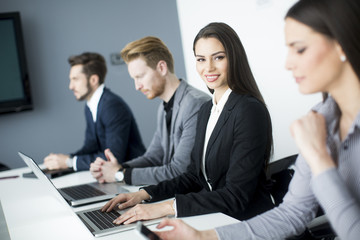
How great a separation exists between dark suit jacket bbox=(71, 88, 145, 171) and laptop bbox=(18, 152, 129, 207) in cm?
61

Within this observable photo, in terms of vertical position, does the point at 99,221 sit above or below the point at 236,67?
below

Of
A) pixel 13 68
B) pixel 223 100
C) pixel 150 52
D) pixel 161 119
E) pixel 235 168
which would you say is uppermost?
pixel 13 68

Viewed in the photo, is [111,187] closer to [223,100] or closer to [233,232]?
[223,100]

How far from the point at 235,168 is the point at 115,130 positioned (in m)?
1.48

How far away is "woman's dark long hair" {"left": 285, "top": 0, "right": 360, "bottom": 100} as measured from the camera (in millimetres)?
954

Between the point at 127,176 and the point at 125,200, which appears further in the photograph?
the point at 127,176

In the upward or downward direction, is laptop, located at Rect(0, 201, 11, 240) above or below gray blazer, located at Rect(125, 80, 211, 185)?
below

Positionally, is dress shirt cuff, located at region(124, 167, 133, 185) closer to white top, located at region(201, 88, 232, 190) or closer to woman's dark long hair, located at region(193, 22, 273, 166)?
white top, located at region(201, 88, 232, 190)

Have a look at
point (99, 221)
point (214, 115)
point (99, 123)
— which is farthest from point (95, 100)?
point (99, 221)

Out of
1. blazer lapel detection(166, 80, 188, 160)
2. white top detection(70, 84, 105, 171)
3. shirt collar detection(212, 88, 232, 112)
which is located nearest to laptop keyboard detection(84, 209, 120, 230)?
shirt collar detection(212, 88, 232, 112)

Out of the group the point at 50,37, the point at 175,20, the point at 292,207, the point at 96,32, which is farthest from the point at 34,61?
the point at 292,207

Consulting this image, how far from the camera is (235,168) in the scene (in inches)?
62.2

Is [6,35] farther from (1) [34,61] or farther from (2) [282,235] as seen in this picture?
(2) [282,235]

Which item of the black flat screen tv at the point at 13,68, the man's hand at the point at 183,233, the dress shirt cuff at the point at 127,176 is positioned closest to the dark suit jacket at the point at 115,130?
the dress shirt cuff at the point at 127,176
